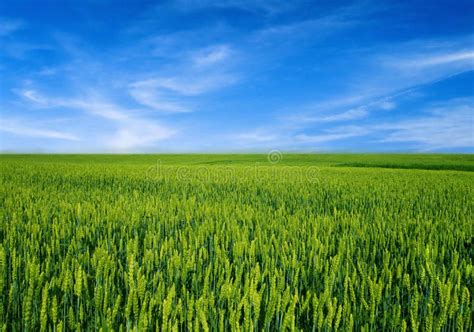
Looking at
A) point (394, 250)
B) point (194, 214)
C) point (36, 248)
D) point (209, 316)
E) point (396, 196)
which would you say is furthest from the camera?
point (396, 196)

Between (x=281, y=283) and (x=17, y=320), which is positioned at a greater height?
(x=281, y=283)

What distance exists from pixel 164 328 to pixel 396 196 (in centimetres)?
672

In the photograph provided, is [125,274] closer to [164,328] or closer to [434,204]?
[164,328]

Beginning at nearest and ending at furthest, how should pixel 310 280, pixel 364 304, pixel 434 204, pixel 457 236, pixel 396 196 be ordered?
pixel 364 304, pixel 310 280, pixel 457 236, pixel 434 204, pixel 396 196

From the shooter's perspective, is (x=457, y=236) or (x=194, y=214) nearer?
(x=457, y=236)

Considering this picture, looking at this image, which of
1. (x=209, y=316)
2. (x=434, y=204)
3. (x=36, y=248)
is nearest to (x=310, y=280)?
(x=209, y=316)

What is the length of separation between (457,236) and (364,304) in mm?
2457

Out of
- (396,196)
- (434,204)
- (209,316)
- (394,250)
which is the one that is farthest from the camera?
(396,196)

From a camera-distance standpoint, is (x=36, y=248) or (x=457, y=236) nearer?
(x=36, y=248)

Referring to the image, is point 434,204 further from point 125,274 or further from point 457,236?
point 125,274

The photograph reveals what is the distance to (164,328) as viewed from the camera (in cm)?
128

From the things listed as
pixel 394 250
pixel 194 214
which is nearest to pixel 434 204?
pixel 394 250

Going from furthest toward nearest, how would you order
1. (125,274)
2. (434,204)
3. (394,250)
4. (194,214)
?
(434,204)
(194,214)
(394,250)
(125,274)

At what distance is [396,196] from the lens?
23.0 ft
